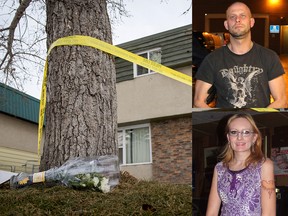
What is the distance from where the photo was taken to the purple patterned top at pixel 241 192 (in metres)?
1.79

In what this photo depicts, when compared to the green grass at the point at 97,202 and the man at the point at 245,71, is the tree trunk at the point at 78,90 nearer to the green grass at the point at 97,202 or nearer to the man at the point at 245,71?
the green grass at the point at 97,202

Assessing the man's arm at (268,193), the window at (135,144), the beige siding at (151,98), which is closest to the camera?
the man's arm at (268,193)

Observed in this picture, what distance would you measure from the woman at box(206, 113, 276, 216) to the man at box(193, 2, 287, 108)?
0.09 meters

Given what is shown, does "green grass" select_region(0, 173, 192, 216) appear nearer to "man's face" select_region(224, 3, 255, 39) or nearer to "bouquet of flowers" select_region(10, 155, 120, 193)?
"bouquet of flowers" select_region(10, 155, 120, 193)

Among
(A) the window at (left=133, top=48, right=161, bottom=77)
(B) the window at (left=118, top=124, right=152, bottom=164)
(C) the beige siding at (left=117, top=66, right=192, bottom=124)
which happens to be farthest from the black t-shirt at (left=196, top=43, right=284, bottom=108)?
(B) the window at (left=118, top=124, right=152, bottom=164)

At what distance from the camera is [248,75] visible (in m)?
1.92

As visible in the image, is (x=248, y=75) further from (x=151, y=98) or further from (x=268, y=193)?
(x=151, y=98)

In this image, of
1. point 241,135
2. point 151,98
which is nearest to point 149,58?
point 151,98

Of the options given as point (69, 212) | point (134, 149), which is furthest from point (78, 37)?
point (134, 149)

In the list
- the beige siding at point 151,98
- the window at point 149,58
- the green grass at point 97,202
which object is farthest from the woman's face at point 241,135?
the window at point 149,58

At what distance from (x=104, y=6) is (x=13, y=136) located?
12698 millimetres

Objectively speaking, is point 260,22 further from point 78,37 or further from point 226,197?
point 78,37

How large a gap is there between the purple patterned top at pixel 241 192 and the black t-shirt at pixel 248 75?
288mm

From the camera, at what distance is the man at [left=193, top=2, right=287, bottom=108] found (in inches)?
75.2
